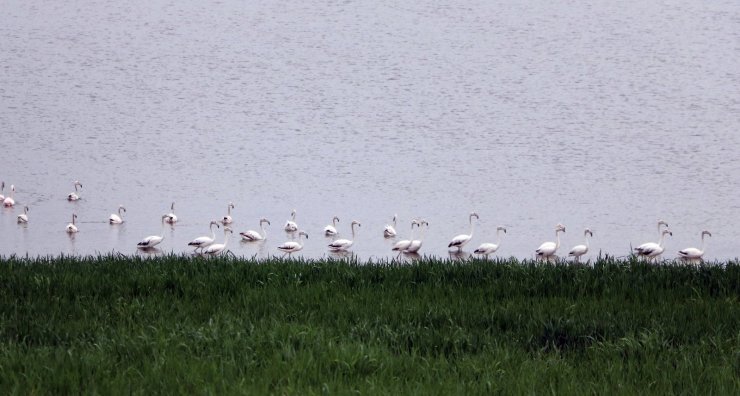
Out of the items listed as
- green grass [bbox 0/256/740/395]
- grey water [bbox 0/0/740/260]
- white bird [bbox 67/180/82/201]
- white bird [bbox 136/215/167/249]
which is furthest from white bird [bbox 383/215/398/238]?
Result: green grass [bbox 0/256/740/395]

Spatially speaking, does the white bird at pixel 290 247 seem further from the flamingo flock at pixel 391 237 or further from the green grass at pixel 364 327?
the green grass at pixel 364 327

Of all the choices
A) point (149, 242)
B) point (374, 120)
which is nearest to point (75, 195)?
point (149, 242)

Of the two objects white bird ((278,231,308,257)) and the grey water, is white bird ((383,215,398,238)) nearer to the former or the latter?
the grey water

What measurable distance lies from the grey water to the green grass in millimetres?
7903

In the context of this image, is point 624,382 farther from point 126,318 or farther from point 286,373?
point 126,318

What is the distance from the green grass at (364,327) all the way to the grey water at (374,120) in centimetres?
790

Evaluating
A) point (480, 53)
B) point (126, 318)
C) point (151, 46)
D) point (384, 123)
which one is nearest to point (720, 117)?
point (384, 123)

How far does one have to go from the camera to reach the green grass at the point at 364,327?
299 inches

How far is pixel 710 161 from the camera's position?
33156mm

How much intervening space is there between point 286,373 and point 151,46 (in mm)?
52570

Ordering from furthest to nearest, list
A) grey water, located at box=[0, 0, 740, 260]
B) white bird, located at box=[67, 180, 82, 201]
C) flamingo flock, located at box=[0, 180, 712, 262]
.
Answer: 1. white bird, located at box=[67, 180, 82, 201]
2. grey water, located at box=[0, 0, 740, 260]
3. flamingo flock, located at box=[0, 180, 712, 262]

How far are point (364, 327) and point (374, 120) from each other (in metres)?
33.7

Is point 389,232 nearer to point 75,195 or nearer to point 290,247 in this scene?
point 290,247

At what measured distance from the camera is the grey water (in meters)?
25.3
